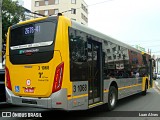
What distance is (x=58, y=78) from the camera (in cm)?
822

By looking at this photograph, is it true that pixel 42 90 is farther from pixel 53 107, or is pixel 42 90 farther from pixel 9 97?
pixel 9 97

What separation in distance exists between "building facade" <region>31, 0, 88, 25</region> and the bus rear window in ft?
208

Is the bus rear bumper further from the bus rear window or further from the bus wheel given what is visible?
the bus wheel

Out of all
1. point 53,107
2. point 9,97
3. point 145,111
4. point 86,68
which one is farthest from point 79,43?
point 145,111

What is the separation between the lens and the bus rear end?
8234 mm

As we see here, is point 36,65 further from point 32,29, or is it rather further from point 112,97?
point 112,97

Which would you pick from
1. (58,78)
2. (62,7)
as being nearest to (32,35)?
(58,78)

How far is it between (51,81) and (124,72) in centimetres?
597

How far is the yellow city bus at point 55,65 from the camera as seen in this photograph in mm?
8273

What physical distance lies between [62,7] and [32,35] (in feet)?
218

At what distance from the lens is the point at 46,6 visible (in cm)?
7719

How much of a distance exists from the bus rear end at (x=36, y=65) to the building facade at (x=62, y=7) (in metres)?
63.7

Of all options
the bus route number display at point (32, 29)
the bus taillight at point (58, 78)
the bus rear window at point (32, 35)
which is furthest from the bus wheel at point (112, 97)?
the bus route number display at point (32, 29)

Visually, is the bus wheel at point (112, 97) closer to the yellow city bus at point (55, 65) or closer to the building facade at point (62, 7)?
the yellow city bus at point (55, 65)
